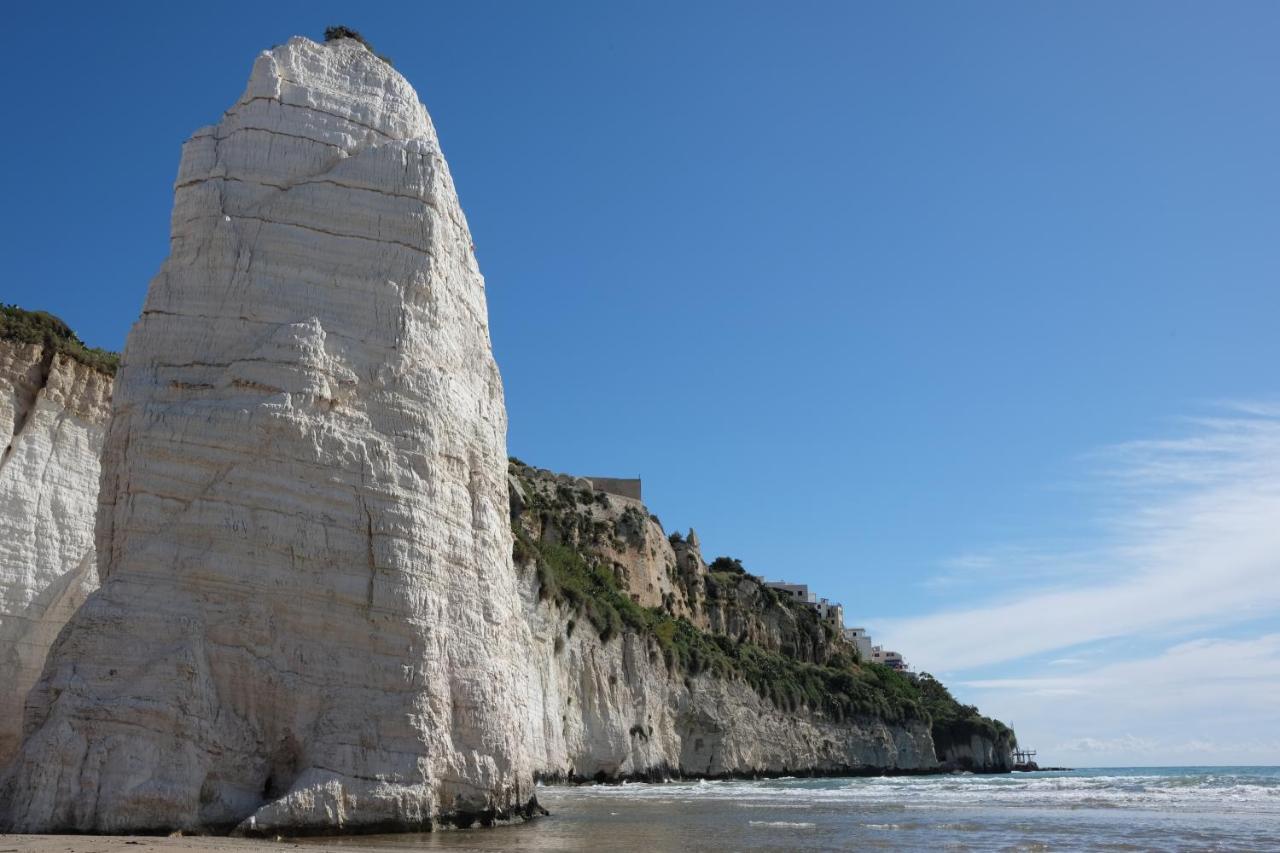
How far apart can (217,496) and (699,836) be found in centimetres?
729

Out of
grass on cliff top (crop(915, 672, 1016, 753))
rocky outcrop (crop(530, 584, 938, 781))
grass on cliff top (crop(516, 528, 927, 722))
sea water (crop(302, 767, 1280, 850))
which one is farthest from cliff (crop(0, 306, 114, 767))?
grass on cliff top (crop(915, 672, 1016, 753))

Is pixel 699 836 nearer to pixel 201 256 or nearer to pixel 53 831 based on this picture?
pixel 53 831

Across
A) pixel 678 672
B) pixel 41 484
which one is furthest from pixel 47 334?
pixel 678 672

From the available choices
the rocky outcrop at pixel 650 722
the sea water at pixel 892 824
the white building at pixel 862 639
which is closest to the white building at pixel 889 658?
the white building at pixel 862 639

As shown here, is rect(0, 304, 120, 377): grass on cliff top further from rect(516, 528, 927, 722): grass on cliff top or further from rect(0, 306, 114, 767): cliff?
rect(516, 528, 927, 722): grass on cliff top

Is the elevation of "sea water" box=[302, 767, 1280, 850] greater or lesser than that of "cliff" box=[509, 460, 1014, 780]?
lesser

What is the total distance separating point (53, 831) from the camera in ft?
35.5

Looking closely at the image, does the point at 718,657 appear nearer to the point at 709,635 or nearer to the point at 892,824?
the point at 709,635

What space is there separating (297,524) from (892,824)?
10245 mm

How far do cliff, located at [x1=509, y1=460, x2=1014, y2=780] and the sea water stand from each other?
12.0 meters

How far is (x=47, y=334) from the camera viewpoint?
18.3 meters

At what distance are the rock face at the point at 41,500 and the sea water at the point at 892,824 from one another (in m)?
8.16

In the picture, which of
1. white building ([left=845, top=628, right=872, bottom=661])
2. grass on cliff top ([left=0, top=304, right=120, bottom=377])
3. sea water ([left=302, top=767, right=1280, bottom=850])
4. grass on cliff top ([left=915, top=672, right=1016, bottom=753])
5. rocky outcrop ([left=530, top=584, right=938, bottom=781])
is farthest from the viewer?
white building ([left=845, top=628, right=872, bottom=661])

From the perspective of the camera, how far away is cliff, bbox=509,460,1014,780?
3888 cm
